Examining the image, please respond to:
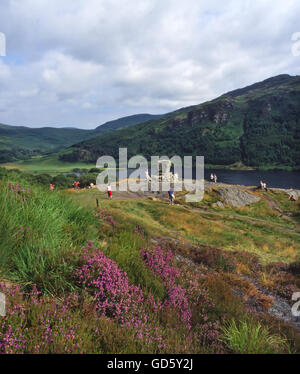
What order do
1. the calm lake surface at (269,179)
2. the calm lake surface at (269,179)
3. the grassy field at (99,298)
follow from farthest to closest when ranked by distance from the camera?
the calm lake surface at (269,179)
the calm lake surface at (269,179)
the grassy field at (99,298)

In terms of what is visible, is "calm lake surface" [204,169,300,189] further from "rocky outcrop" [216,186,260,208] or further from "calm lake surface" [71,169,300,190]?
"rocky outcrop" [216,186,260,208]

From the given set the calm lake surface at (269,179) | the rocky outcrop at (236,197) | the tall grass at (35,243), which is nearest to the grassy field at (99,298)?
the tall grass at (35,243)

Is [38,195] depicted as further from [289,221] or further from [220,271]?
[289,221]

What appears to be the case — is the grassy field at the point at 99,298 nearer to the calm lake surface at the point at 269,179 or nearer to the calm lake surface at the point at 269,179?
the calm lake surface at the point at 269,179

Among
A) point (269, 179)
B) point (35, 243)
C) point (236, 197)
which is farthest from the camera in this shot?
point (269, 179)

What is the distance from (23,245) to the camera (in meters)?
4.53

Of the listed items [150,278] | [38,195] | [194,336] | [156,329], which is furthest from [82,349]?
[38,195]

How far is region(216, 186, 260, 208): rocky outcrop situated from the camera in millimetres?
39322

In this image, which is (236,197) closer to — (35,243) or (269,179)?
(35,243)

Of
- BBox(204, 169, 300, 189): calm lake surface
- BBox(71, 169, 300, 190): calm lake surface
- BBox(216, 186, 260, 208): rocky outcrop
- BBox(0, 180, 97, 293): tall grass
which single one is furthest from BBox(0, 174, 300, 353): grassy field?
BBox(204, 169, 300, 189): calm lake surface

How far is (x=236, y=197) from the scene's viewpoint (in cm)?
4072

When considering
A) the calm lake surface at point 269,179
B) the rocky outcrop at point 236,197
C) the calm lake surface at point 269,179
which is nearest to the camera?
the rocky outcrop at point 236,197

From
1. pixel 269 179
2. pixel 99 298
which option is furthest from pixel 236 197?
pixel 269 179

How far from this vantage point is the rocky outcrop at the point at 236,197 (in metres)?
39.3
